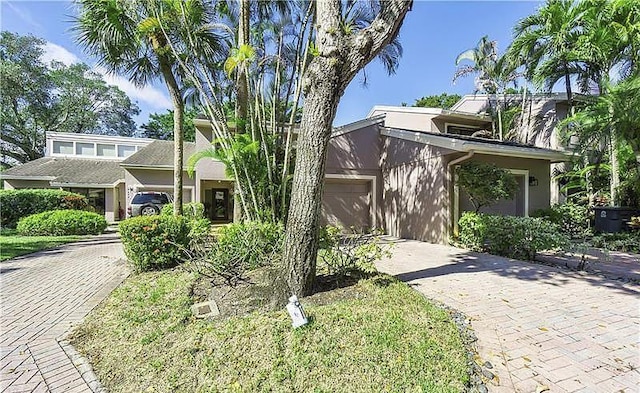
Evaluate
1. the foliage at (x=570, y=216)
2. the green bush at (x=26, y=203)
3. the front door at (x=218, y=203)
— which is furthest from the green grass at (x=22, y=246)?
the foliage at (x=570, y=216)

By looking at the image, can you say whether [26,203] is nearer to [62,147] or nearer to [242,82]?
[62,147]

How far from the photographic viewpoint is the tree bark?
393cm

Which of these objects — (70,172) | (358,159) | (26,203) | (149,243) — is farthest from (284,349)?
(70,172)

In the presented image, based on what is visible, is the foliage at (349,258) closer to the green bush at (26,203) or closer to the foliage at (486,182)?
the foliage at (486,182)

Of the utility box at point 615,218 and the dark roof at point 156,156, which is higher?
the dark roof at point 156,156

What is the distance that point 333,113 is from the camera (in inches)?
160

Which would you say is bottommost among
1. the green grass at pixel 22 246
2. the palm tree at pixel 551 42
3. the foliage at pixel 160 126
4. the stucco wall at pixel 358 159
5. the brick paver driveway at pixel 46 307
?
the brick paver driveway at pixel 46 307

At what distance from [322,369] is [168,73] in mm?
8991

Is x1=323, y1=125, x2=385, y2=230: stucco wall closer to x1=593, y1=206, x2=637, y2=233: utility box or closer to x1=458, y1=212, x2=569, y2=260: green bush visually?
x1=458, y1=212, x2=569, y2=260: green bush

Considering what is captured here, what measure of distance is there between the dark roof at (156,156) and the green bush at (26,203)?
135 inches

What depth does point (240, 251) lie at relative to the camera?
580 cm

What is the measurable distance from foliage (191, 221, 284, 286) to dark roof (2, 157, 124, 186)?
17.3m

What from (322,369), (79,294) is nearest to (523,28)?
(322,369)

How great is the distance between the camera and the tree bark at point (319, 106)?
393cm
